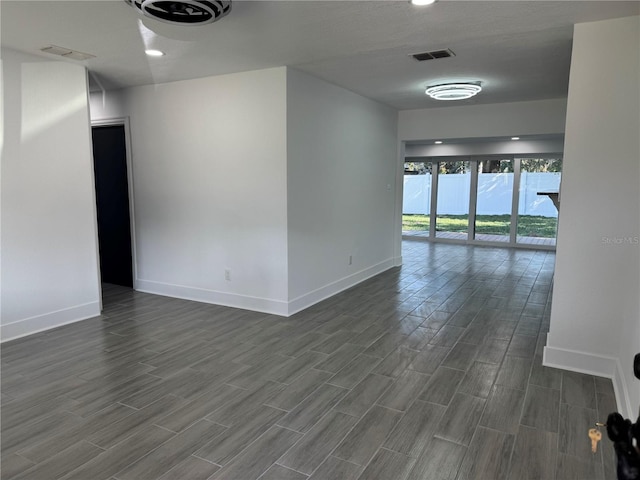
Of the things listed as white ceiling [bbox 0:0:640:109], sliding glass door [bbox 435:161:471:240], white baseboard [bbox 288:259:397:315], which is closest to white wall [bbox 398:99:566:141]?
white ceiling [bbox 0:0:640:109]

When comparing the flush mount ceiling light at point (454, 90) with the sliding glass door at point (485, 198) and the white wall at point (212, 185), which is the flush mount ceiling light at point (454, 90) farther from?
the sliding glass door at point (485, 198)

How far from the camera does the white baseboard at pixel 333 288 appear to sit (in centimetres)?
462

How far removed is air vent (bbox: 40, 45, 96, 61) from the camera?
11.9ft

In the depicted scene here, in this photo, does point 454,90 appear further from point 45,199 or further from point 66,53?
point 45,199

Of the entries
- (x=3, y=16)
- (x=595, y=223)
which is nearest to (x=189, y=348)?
(x=3, y=16)

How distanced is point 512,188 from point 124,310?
8401mm

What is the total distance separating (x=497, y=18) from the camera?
2916 mm

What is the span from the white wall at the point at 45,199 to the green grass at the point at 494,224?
828cm

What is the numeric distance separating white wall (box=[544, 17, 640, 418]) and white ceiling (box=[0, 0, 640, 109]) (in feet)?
0.97

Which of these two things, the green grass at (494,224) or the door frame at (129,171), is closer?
the door frame at (129,171)

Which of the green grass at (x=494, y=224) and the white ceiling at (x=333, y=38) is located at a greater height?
the white ceiling at (x=333, y=38)

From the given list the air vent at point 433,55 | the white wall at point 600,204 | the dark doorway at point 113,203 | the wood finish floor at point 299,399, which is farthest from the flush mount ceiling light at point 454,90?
the dark doorway at point 113,203

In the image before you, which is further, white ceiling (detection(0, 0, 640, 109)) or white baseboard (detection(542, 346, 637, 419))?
white baseboard (detection(542, 346, 637, 419))

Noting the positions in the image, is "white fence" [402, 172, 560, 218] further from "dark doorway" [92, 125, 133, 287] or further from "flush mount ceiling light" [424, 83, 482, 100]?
"dark doorway" [92, 125, 133, 287]
